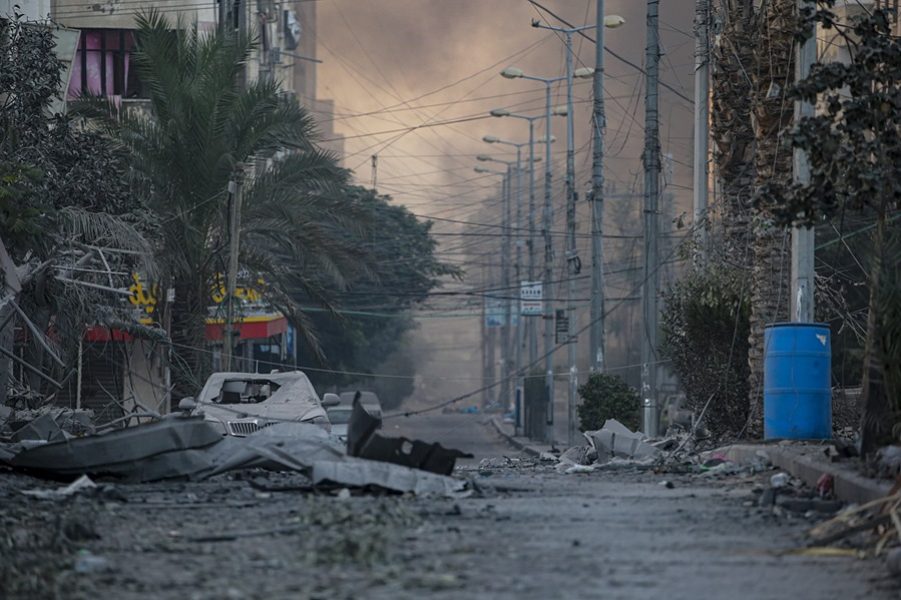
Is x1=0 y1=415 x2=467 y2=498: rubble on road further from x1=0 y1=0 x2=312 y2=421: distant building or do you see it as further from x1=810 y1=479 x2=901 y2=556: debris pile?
x1=0 y1=0 x2=312 y2=421: distant building

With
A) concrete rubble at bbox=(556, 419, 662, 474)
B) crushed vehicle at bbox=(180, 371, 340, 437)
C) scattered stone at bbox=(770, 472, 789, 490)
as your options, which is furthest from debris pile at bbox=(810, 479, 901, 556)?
crushed vehicle at bbox=(180, 371, 340, 437)

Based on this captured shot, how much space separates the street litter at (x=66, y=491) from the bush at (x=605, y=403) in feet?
87.7

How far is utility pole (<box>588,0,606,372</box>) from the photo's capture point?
1522 inches

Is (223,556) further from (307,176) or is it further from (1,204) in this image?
(307,176)

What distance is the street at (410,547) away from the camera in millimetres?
7523

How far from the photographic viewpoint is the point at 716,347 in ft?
84.2

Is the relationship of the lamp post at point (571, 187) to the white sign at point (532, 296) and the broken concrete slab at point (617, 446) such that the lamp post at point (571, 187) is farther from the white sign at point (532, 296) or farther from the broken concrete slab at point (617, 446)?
the broken concrete slab at point (617, 446)

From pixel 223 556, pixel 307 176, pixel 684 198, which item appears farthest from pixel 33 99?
pixel 684 198

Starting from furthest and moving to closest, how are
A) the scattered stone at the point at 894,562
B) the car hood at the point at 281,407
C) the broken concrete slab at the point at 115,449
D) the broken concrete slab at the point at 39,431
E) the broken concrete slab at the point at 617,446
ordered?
the car hood at the point at 281,407 < the broken concrete slab at the point at 617,446 < the broken concrete slab at the point at 39,431 < the broken concrete slab at the point at 115,449 < the scattered stone at the point at 894,562

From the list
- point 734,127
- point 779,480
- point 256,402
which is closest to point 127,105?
point 256,402

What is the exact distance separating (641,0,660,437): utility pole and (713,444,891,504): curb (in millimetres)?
11535

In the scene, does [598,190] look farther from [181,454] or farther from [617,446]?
[181,454]

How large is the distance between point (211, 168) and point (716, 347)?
11654mm

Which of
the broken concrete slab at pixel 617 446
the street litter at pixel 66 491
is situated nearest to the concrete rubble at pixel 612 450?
the broken concrete slab at pixel 617 446
